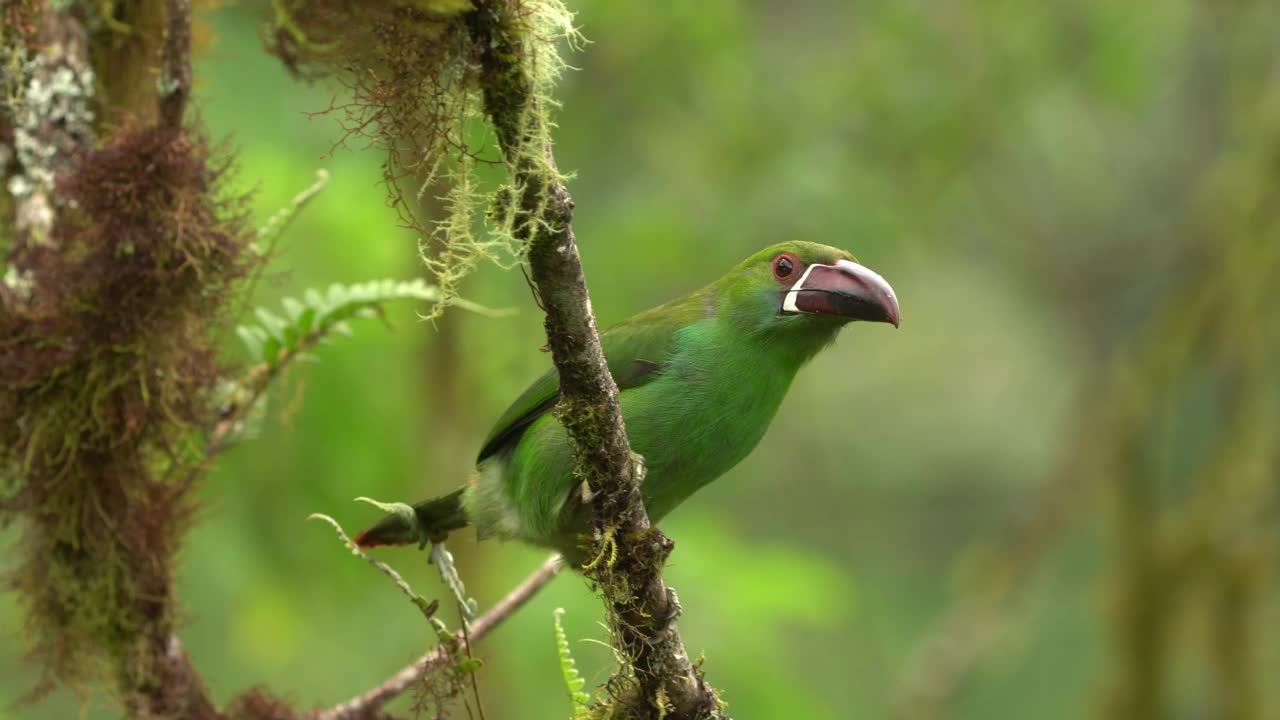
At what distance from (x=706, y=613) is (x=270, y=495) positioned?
2.29 metres

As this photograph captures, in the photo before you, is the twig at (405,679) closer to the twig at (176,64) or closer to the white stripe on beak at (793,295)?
the white stripe on beak at (793,295)

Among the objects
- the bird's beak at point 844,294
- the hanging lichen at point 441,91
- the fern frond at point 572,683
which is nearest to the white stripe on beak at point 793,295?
the bird's beak at point 844,294

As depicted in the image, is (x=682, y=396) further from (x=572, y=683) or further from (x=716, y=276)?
(x=716, y=276)

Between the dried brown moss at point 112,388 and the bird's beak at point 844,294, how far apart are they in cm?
134

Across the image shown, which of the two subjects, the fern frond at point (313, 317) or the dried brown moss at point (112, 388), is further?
the fern frond at point (313, 317)

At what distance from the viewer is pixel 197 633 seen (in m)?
6.93

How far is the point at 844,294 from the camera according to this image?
3.04m

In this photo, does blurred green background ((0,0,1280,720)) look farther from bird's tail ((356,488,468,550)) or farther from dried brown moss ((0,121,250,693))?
dried brown moss ((0,121,250,693))

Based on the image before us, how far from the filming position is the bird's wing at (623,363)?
10.3ft

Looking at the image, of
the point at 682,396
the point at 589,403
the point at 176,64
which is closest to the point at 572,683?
the point at 589,403

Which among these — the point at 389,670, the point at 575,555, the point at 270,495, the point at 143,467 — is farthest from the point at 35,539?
the point at 389,670

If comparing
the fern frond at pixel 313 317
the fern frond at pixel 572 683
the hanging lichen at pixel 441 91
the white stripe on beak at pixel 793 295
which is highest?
the white stripe on beak at pixel 793 295

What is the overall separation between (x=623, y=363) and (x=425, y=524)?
0.69m

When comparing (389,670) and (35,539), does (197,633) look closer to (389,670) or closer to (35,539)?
(389,670)
